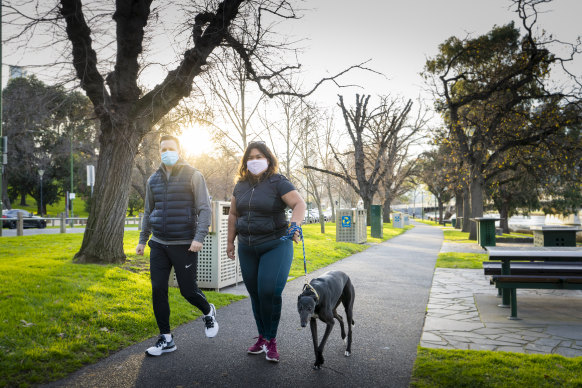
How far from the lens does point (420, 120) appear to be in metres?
36.0

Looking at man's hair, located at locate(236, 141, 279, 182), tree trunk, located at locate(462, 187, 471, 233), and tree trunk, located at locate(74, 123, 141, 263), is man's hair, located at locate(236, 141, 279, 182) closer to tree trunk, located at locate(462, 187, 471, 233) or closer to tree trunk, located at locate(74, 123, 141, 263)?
tree trunk, located at locate(74, 123, 141, 263)

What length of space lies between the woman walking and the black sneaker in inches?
38.3

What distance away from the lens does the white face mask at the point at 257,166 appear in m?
4.17

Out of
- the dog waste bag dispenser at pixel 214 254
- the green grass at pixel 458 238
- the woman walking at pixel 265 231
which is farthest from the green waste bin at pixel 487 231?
the woman walking at pixel 265 231

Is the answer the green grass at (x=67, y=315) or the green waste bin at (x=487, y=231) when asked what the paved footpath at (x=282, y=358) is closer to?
the green grass at (x=67, y=315)

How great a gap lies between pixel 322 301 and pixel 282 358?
883 mm

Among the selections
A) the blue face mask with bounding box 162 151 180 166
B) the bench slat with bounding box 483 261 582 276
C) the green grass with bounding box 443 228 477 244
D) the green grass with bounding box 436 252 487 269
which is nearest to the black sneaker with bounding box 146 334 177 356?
the blue face mask with bounding box 162 151 180 166

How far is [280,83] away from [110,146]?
401 cm

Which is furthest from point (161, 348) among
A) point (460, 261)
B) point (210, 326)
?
point (460, 261)

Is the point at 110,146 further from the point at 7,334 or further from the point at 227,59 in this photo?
the point at 7,334

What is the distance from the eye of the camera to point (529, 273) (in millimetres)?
6480

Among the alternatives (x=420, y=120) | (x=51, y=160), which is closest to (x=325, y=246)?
(x=420, y=120)

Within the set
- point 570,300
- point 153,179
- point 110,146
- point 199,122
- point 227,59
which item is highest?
point 227,59

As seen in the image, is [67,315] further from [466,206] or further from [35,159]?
[35,159]
